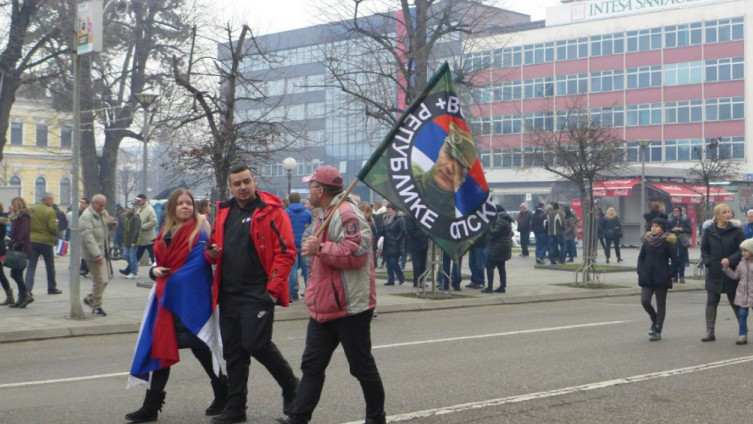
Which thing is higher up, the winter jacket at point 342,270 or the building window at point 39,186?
the building window at point 39,186

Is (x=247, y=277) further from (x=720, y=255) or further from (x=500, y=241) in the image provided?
(x=500, y=241)

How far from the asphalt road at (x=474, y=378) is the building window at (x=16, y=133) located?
69.0 m

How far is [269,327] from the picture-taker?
6.40m

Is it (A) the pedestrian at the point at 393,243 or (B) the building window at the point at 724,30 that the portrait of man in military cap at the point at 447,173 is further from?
(B) the building window at the point at 724,30

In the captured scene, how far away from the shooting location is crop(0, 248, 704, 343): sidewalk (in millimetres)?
12555

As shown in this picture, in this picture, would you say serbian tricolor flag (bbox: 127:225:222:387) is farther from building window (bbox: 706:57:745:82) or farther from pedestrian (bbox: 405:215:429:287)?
building window (bbox: 706:57:745:82)

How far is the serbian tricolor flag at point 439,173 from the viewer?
7.86 meters

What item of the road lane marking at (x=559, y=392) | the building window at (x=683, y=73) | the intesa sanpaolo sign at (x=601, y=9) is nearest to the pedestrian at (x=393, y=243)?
the road lane marking at (x=559, y=392)

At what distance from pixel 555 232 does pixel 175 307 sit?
23.0 meters

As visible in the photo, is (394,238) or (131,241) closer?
(394,238)

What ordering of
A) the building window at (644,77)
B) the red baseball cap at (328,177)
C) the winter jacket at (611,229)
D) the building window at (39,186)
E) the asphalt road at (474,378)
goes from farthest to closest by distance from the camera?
the building window at (39,186)
the building window at (644,77)
the winter jacket at (611,229)
the asphalt road at (474,378)
the red baseball cap at (328,177)

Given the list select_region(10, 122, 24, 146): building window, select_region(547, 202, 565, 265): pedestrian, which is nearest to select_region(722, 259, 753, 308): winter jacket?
select_region(547, 202, 565, 265): pedestrian

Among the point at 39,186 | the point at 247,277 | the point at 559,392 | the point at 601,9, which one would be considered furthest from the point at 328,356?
the point at 39,186

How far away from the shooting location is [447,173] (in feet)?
29.3
